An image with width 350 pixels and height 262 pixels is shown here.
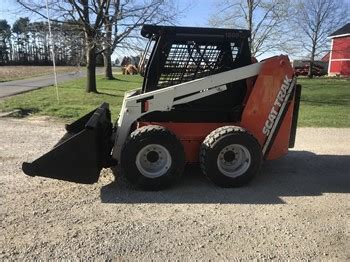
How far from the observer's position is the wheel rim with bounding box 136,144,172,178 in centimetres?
559

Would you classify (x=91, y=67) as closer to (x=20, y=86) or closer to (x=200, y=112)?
→ (x=20, y=86)

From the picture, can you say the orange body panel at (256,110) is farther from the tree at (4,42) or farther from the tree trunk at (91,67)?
the tree at (4,42)

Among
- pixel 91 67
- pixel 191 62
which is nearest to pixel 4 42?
pixel 91 67

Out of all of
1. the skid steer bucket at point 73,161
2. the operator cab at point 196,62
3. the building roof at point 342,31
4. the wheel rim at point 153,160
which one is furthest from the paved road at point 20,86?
the building roof at point 342,31

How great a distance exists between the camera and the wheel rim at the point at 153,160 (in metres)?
5.59

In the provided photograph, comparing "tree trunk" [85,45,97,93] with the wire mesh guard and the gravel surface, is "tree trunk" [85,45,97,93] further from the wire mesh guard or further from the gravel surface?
the wire mesh guard

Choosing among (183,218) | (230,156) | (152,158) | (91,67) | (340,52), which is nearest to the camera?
(183,218)

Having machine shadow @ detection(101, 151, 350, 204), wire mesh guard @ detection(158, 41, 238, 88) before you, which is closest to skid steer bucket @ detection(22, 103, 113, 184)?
machine shadow @ detection(101, 151, 350, 204)

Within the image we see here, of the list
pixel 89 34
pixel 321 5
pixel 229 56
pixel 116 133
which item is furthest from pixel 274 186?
pixel 321 5

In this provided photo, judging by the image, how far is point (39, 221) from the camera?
455cm

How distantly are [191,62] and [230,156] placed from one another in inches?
53.7

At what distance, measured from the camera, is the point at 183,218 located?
4691 millimetres

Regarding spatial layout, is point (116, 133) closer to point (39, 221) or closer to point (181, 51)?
point (181, 51)

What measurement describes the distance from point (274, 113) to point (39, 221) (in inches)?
132
